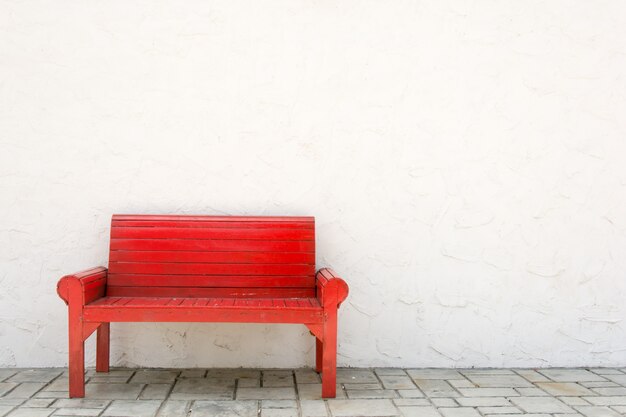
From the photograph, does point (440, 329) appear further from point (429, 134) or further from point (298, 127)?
point (298, 127)

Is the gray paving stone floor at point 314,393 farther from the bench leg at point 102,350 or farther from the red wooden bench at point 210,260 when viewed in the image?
the red wooden bench at point 210,260

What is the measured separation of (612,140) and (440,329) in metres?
1.81

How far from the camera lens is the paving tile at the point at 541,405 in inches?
136

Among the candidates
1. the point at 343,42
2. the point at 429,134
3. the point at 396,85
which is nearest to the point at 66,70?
the point at 343,42

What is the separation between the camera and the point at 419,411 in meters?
3.41

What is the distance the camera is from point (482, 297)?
→ 4.34m

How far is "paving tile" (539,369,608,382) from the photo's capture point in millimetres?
4098

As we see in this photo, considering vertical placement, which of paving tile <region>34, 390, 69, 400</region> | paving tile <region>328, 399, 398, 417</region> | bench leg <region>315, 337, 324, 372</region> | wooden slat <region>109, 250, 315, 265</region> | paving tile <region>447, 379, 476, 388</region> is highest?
wooden slat <region>109, 250, 315, 265</region>

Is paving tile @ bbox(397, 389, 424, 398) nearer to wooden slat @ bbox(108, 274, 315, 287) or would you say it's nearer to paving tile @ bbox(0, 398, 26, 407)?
wooden slat @ bbox(108, 274, 315, 287)

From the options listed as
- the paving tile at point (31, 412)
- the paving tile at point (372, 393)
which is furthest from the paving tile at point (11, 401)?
the paving tile at point (372, 393)

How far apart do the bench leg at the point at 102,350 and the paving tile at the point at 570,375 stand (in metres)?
2.95

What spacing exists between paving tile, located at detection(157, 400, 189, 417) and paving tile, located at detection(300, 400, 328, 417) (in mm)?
647

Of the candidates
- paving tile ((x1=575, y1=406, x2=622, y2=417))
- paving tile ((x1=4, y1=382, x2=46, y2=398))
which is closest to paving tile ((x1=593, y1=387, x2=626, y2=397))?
paving tile ((x1=575, y1=406, x2=622, y2=417))

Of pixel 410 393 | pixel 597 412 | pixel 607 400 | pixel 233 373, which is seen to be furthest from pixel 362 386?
pixel 607 400
